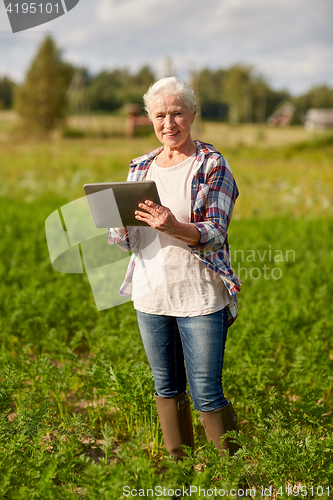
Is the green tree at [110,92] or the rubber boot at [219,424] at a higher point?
the green tree at [110,92]

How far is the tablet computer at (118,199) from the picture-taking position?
6.34 ft

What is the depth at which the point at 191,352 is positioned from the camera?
85.3 inches

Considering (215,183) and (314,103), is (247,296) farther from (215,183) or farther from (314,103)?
(314,103)

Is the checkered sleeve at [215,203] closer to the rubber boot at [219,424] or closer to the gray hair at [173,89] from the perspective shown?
the gray hair at [173,89]

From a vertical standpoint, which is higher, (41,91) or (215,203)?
(41,91)

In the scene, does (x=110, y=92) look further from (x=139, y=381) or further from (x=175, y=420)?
(x=175, y=420)

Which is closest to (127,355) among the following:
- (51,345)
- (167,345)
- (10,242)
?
(51,345)

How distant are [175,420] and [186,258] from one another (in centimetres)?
90

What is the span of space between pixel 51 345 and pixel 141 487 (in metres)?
1.87

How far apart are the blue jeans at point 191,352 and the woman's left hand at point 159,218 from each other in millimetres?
491

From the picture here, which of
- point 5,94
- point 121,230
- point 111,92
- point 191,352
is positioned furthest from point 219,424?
point 5,94

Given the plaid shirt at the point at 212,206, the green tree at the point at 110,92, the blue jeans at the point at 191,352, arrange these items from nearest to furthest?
the plaid shirt at the point at 212,206 → the blue jeans at the point at 191,352 → the green tree at the point at 110,92

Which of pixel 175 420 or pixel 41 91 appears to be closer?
pixel 175 420

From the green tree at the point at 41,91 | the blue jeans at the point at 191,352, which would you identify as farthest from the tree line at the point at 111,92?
the blue jeans at the point at 191,352
